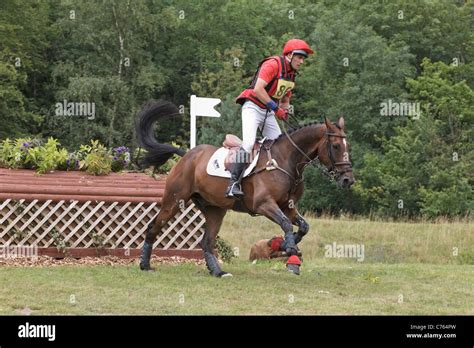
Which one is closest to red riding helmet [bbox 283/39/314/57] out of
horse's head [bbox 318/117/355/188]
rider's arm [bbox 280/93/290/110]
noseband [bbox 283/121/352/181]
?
rider's arm [bbox 280/93/290/110]

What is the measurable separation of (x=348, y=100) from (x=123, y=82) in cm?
1294

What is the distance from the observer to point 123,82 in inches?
1788

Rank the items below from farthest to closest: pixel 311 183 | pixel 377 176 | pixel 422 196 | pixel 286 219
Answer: pixel 311 183 < pixel 377 176 < pixel 422 196 < pixel 286 219

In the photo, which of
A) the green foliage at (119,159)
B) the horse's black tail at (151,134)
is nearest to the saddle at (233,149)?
the horse's black tail at (151,134)

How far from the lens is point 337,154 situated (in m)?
10.2

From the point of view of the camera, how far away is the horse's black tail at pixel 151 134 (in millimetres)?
12391

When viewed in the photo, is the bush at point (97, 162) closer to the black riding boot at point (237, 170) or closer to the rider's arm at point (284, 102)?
the black riding boot at point (237, 170)

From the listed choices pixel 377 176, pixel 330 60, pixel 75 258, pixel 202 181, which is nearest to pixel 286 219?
pixel 202 181

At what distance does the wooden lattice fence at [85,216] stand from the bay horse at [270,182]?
1.26 m

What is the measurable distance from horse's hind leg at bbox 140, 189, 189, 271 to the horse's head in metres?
2.25

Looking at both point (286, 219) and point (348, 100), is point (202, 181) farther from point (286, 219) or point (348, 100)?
point (348, 100)

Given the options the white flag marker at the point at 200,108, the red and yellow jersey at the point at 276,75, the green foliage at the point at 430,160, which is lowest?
the green foliage at the point at 430,160

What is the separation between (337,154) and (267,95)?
1.17 meters

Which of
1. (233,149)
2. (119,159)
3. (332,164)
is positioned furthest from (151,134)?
(332,164)
